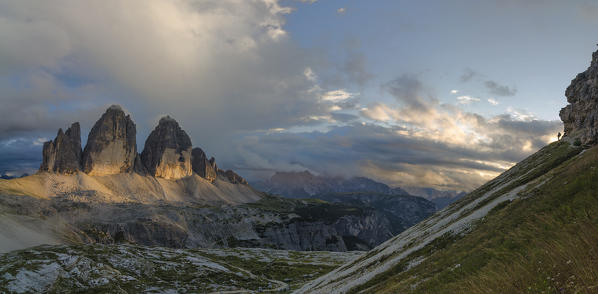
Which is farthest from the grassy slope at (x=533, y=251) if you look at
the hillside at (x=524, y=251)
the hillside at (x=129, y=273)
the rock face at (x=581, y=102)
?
the hillside at (x=129, y=273)

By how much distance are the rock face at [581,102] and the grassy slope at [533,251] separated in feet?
137

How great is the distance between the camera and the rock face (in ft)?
245

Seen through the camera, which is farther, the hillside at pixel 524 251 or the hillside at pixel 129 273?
the hillside at pixel 129 273

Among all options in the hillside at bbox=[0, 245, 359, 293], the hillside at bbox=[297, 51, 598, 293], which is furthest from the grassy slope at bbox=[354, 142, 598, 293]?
the hillside at bbox=[0, 245, 359, 293]

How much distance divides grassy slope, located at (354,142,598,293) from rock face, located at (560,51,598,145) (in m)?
41.7

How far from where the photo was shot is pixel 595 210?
69.9 ft

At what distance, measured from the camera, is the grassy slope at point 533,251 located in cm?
1479

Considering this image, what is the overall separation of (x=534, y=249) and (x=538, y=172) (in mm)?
42829

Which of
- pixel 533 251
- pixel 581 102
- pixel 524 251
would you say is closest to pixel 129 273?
pixel 524 251

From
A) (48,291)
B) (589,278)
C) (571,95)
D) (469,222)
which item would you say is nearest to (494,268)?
(589,278)

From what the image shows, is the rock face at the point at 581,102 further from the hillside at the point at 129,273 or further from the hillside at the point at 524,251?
the hillside at the point at 129,273

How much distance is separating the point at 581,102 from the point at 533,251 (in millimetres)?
87882

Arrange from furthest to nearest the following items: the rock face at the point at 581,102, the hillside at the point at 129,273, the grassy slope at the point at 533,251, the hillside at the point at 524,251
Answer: the hillside at the point at 129,273 → the rock face at the point at 581,102 → the hillside at the point at 524,251 → the grassy slope at the point at 533,251

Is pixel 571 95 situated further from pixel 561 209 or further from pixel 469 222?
pixel 561 209
